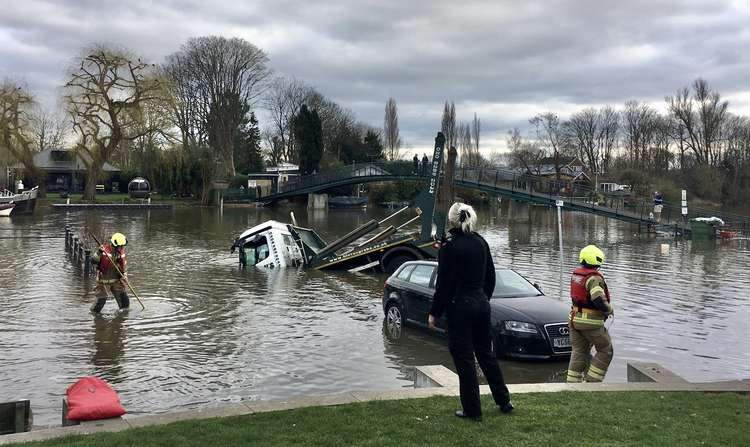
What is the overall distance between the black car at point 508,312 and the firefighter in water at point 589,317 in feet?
3.86

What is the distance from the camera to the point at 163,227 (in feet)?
129

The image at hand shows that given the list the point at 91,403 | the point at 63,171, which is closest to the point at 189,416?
the point at 91,403

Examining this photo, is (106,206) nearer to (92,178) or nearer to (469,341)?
(92,178)

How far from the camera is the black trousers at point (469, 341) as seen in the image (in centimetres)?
580

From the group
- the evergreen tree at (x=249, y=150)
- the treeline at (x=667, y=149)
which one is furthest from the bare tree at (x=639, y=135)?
the evergreen tree at (x=249, y=150)

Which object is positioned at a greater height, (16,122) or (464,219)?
(16,122)

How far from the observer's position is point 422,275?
11.6m

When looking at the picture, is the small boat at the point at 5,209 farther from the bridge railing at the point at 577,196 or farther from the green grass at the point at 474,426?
→ the green grass at the point at 474,426

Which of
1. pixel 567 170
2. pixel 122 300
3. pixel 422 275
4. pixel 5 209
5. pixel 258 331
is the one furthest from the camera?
pixel 567 170

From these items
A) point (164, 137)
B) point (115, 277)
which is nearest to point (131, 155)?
point (164, 137)

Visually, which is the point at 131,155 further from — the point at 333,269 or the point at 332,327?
the point at 332,327

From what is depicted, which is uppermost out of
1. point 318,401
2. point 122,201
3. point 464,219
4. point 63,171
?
point 63,171

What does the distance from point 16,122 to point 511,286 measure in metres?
60.0

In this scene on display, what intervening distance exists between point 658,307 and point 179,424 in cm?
1266
